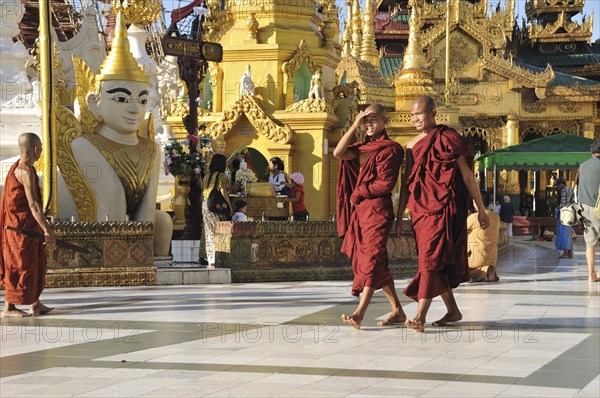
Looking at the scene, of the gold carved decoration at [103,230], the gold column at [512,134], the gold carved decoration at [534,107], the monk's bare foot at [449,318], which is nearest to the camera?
the monk's bare foot at [449,318]

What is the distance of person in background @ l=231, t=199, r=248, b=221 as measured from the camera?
1467 cm

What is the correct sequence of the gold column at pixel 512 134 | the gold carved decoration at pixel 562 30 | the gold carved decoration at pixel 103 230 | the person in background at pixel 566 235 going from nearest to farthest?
the gold carved decoration at pixel 103 230 → the person in background at pixel 566 235 → the gold column at pixel 512 134 → the gold carved decoration at pixel 562 30

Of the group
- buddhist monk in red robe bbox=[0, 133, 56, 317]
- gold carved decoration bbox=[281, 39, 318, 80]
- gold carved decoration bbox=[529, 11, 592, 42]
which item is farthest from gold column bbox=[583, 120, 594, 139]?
buddhist monk in red robe bbox=[0, 133, 56, 317]

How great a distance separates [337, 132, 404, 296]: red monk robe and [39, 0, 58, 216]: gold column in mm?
4525

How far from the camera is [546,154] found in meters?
31.5

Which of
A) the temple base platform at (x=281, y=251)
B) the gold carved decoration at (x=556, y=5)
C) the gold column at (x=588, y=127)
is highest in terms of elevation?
the gold carved decoration at (x=556, y=5)

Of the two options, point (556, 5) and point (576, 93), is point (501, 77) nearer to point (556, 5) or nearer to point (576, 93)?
point (576, 93)

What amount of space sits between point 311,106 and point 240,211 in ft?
14.7

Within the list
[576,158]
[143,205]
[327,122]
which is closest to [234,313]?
[143,205]

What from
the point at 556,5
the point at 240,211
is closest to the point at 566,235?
the point at 240,211

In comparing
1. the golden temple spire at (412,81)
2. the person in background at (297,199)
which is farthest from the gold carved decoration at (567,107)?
the person in background at (297,199)

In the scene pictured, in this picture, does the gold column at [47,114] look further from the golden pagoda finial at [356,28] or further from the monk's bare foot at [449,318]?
the golden pagoda finial at [356,28]

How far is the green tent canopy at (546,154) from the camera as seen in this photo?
102 feet

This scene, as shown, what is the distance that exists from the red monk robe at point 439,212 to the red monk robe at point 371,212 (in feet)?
0.66
